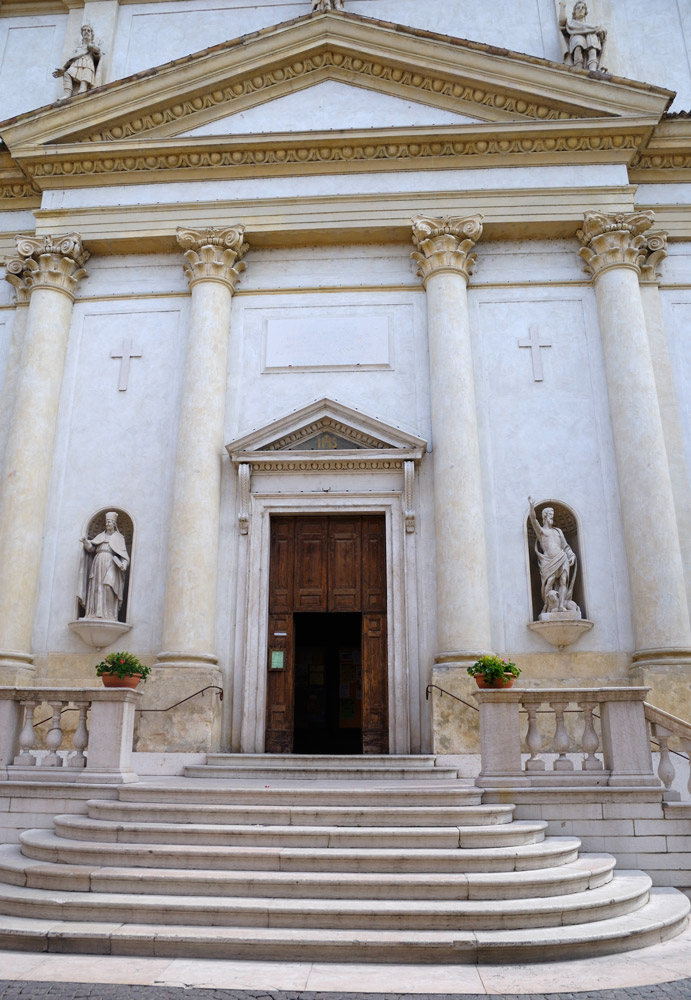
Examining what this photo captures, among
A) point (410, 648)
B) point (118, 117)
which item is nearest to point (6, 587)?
point (410, 648)

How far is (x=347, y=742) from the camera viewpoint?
1653cm

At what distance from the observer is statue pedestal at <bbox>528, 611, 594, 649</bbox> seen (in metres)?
11.4

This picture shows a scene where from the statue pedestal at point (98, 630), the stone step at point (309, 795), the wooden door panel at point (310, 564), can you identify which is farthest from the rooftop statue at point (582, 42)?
the stone step at point (309, 795)

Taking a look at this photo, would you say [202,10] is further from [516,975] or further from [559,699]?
[516,975]

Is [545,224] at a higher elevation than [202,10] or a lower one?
lower

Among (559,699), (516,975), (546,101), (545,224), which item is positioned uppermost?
(546,101)

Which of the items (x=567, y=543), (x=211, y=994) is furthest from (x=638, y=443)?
(x=211, y=994)

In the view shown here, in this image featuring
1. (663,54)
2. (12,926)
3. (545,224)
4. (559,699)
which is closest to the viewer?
(12,926)

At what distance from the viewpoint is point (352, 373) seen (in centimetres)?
1312

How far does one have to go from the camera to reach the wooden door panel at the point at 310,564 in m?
12.4

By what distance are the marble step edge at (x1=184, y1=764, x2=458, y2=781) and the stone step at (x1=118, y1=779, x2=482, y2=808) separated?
49.9 inches

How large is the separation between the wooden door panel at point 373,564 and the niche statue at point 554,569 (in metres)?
2.35

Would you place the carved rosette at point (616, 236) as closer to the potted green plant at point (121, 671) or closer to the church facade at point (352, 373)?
the church facade at point (352, 373)

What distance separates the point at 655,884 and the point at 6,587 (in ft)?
30.9
